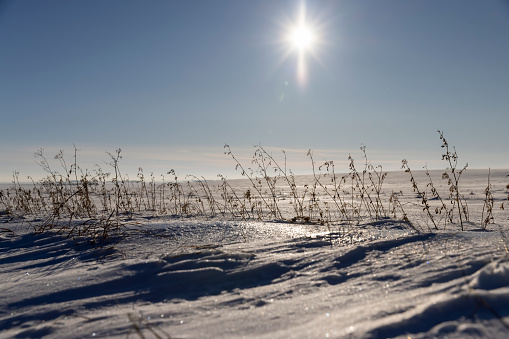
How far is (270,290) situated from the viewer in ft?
4.42

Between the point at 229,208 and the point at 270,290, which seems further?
the point at 229,208

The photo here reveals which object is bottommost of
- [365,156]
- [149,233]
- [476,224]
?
[476,224]

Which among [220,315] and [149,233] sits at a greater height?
[149,233]

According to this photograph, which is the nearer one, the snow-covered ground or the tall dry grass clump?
the snow-covered ground

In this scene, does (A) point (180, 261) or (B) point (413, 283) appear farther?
(A) point (180, 261)

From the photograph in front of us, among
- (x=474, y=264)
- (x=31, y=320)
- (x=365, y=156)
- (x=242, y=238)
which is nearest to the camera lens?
(x=31, y=320)

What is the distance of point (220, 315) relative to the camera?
1139mm

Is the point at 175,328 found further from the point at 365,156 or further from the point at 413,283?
the point at 365,156

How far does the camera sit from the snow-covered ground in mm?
972

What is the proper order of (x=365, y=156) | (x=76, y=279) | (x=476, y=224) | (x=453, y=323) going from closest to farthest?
(x=453, y=323) < (x=76, y=279) < (x=476, y=224) < (x=365, y=156)

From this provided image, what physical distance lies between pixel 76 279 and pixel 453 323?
5.49 feet

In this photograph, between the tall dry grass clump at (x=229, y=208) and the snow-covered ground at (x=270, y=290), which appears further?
the tall dry grass clump at (x=229, y=208)

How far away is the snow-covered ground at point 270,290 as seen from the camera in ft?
3.19

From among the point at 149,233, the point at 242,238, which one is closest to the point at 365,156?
the point at 242,238
